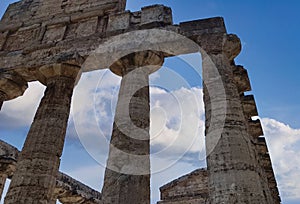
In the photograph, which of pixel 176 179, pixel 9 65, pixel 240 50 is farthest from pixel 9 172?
pixel 240 50

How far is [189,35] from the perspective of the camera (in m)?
8.76

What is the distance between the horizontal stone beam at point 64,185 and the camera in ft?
42.8

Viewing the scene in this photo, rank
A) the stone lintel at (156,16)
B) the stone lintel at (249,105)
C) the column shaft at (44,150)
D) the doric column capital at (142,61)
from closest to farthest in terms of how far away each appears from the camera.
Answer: the column shaft at (44,150) < the doric column capital at (142,61) < the stone lintel at (156,16) < the stone lintel at (249,105)

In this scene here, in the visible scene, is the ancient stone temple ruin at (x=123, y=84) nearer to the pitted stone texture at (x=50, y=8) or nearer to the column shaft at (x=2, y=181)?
the pitted stone texture at (x=50, y=8)

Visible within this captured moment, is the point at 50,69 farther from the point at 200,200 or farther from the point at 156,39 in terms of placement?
the point at 200,200

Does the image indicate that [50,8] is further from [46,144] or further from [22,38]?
[46,144]

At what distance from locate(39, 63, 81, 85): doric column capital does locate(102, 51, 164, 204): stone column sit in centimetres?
125

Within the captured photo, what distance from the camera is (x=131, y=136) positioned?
24.7ft

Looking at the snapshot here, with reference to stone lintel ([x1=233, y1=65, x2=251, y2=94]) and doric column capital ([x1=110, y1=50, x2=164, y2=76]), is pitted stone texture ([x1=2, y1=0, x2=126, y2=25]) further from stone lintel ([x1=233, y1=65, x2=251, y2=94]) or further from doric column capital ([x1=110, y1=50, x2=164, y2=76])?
stone lintel ([x1=233, y1=65, x2=251, y2=94])

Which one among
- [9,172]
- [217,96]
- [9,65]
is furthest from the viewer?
[9,172]

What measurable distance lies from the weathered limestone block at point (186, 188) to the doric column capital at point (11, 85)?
9.36m

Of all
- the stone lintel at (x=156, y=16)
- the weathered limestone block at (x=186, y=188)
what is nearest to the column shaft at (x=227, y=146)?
the stone lintel at (x=156, y=16)

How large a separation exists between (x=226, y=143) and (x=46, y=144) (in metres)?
5.01

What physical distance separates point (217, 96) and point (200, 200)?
30.0ft
